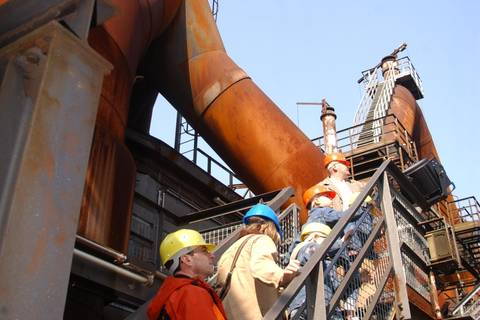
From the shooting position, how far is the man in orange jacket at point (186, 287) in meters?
2.98

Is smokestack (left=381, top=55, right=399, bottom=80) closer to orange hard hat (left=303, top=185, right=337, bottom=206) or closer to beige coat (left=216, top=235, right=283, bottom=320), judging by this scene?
orange hard hat (left=303, top=185, right=337, bottom=206)

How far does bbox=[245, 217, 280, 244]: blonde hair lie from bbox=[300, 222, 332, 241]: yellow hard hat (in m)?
1.08

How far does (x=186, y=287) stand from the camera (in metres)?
3.13

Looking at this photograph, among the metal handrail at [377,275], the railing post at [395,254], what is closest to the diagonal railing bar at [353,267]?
the metal handrail at [377,275]

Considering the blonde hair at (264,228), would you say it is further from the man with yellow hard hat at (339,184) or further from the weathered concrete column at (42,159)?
the man with yellow hard hat at (339,184)

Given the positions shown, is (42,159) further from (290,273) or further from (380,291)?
(380,291)

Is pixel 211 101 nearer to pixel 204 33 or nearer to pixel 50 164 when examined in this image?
pixel 204 33

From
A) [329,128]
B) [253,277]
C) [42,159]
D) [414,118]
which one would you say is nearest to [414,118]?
[414,118]

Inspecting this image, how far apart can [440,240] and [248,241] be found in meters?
3.70

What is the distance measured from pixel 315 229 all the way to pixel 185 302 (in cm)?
243

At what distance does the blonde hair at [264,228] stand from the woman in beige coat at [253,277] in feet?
0.13

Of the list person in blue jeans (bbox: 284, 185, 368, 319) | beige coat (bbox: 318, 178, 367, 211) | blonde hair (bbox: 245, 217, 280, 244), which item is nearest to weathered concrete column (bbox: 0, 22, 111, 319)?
blonde hair (bbox: 245, 217, 280, 244)

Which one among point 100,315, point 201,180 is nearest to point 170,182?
point 201,180

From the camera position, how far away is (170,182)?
11.0 meters
